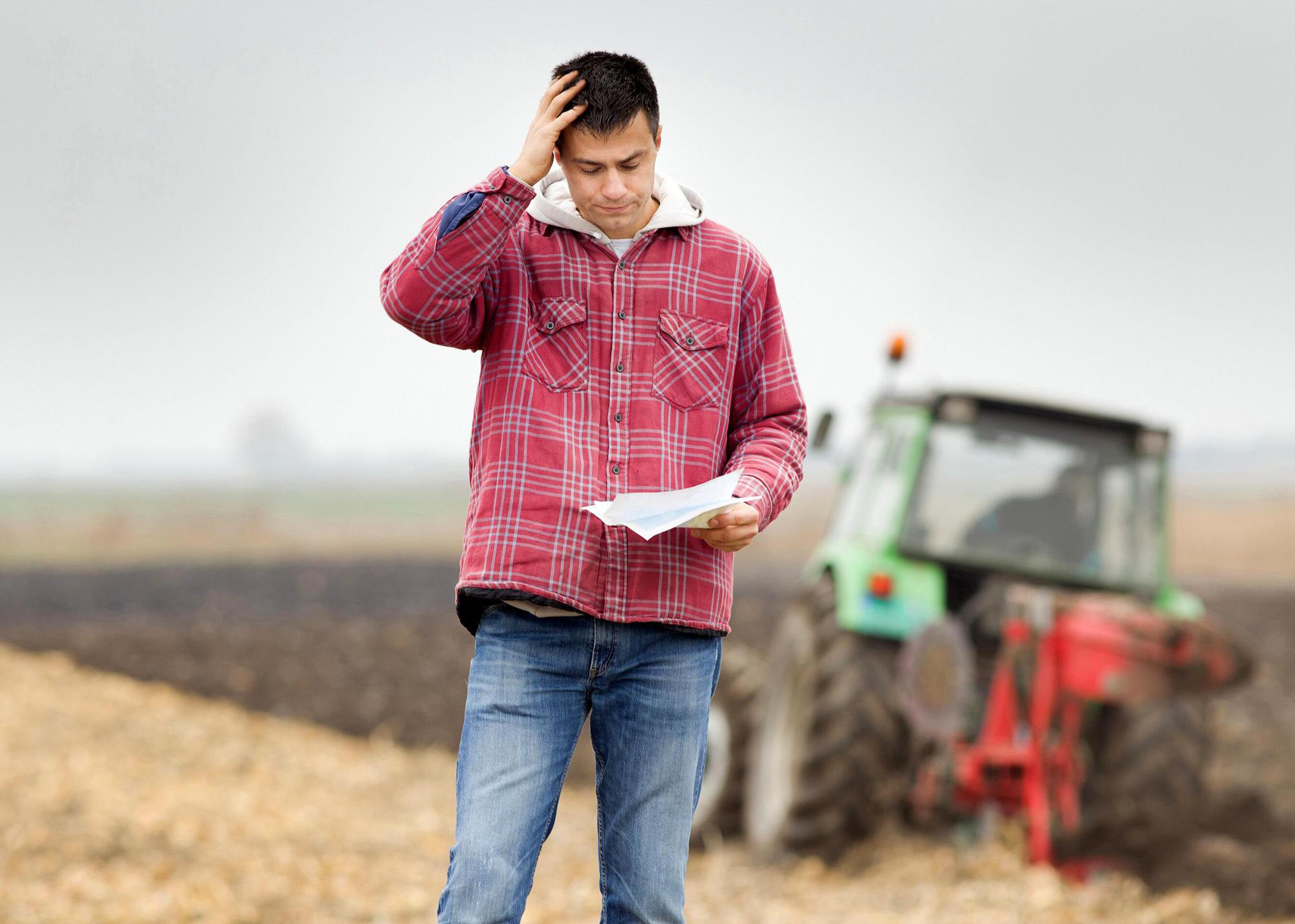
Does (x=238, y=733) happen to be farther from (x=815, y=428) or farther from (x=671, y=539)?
(x=671, y=539)

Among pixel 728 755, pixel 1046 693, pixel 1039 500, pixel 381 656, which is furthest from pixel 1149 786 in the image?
pixel 381 656

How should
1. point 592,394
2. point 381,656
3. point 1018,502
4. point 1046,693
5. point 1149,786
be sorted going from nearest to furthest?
point 592,394 < point 1046,693 < point 1149,786 < point 1018,502 < point 381,656

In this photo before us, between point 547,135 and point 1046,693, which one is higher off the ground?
point 547,135

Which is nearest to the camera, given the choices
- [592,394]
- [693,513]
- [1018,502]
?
[693,513]

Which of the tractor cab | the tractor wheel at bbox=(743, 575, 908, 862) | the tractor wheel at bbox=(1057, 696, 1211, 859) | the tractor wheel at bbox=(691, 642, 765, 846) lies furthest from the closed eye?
the tractor wheel at bbox=(691, 642, 765, 846)

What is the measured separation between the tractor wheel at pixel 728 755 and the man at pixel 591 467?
11.6 ft

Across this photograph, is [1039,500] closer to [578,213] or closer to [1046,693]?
[1046,693]

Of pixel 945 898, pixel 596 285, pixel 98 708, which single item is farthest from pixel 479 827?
pixel 98 708

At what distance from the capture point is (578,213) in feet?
7.63

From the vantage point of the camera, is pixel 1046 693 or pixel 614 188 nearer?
pixel 614 188

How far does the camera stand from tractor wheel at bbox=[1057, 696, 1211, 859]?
5277 mm

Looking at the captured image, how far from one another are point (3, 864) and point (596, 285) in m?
3.88

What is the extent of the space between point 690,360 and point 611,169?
1.05ft

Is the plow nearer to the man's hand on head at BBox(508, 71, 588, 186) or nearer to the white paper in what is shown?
the white paper
